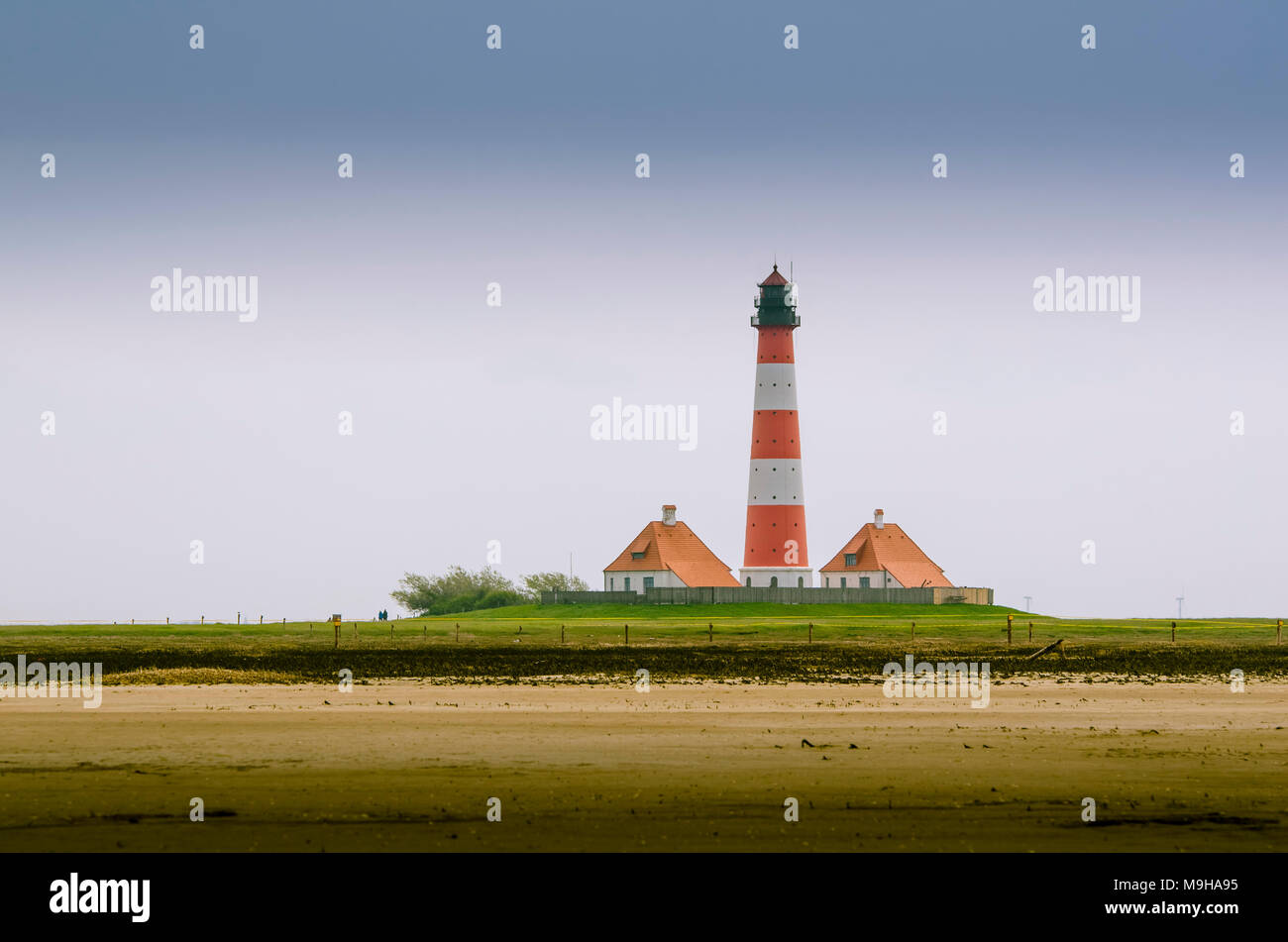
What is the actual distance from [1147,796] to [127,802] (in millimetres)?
14421

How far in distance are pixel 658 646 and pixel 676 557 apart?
51862mm

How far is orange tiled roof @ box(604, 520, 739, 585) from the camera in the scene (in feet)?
411

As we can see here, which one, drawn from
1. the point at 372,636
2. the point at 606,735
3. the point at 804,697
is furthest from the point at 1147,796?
the point at 372,636

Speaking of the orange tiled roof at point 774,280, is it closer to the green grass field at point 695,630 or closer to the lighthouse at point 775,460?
the lighthouse at point 775,460

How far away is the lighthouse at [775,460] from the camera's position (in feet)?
376

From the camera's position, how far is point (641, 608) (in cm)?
11419

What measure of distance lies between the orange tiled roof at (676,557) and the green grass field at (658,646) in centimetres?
1187

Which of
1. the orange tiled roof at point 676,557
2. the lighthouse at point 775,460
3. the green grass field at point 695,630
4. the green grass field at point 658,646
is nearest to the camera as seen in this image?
the green grass field at point 658,646

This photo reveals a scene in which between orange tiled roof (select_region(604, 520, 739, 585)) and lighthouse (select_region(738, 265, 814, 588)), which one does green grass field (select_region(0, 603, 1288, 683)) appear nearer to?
lighthouse (select_region(738, 265, 814, 588))

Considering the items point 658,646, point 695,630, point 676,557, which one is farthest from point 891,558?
point 658,646

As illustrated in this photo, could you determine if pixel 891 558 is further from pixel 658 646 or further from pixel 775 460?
pixel 658 646

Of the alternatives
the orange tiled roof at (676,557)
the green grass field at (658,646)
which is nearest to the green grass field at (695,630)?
the green grass field at (658,646)

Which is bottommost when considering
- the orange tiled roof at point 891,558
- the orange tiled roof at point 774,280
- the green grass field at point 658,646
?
the green grass field at point 658,646

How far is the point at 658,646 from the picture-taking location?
74.7 m
